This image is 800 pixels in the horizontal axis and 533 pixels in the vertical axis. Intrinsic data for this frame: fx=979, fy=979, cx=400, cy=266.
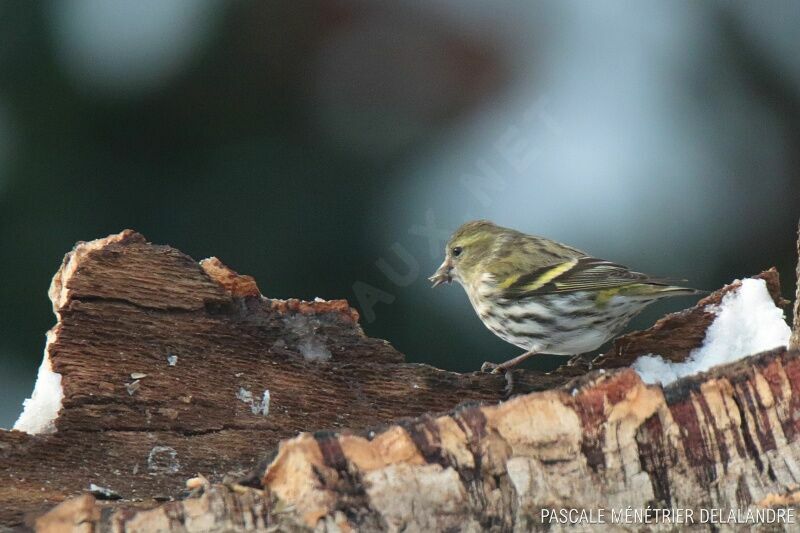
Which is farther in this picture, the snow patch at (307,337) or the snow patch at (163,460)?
the snow patch at (307,337)

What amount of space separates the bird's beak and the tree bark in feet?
2.40

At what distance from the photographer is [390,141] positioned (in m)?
2.57

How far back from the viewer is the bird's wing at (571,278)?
2.61 metres

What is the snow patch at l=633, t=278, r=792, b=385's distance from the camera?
76.4 inches

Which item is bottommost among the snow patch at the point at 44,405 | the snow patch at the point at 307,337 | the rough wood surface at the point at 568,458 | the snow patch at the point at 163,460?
the rough wood surface at the point at 568,458

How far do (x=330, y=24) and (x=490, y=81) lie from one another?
0.44m

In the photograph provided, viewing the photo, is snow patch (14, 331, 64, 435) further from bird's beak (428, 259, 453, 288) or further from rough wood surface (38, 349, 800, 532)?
bird's beak (428, 259, 453, 288)

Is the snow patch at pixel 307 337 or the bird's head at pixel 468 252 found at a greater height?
the bird's head at pixel 468 252

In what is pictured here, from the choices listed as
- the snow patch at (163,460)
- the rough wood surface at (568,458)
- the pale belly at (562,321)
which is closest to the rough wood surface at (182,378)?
the snow patch at (163,460)

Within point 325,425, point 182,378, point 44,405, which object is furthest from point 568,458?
point 44,405

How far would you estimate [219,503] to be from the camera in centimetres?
117

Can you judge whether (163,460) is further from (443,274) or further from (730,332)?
(443,274)

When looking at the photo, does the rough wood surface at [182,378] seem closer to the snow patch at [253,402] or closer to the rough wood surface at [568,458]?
the snow patch at [253,402]

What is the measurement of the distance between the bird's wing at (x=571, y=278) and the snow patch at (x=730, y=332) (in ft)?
1.77
